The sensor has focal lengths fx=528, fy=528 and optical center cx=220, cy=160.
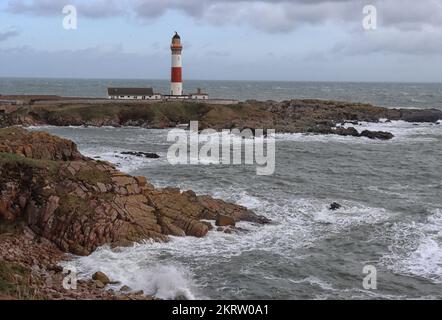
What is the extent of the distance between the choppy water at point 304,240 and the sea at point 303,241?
5 centimetres

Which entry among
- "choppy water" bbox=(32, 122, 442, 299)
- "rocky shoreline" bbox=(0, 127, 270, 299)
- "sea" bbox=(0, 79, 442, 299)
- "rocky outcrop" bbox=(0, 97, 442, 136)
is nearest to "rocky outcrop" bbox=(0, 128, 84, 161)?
"rocky shoreline" bbox=(0, 127, 270, 299)

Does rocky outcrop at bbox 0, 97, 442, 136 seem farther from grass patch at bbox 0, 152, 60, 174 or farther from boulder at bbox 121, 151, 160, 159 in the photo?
grass patch at bbox 0, 152, 60, 174

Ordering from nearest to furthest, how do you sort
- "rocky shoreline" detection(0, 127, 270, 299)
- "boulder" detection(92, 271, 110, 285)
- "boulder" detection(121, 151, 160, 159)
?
"boulder" detection(92, 271, 110, 285) < "rocky shoreline" detection(0, 127, 270, 299) < "boulder" detection(121, 151, 160, 159)

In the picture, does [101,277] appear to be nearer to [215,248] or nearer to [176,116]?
[215,248]

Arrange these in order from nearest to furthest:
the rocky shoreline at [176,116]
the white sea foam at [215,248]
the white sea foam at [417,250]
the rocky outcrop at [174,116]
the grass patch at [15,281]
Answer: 1. the grass patch at [15,281]
2. the white sea foam at [215,248]
3. the white sea foam at [417,250]
4. the rocky shoreline at [176,116]
5. the rocky outcrop at [174,116]

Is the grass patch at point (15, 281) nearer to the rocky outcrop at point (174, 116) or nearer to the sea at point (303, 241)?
the sea at point (303, 241)

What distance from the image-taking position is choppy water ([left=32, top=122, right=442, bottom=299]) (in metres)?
19.0

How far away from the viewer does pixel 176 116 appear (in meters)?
69.8

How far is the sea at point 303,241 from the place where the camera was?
18.9 meters

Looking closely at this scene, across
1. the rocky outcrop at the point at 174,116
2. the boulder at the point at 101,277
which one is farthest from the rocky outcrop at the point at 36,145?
the rocky outcrop at the point at 174,116

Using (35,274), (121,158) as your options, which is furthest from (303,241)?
(121,158)

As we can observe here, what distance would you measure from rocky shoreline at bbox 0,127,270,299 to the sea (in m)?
0.82
